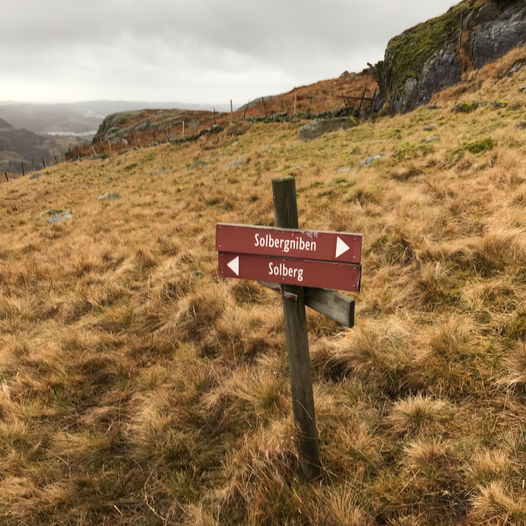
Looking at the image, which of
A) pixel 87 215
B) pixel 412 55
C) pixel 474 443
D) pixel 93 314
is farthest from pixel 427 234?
pixel 412 55

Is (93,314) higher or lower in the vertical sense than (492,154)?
lower

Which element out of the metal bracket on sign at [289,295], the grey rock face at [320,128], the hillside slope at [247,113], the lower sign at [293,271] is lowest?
the metal bracket on sign at [289,295]

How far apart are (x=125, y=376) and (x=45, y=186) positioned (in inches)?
1009

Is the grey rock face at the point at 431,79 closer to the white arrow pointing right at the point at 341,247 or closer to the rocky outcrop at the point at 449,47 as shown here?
the rocky outcrop at the point at 449,47

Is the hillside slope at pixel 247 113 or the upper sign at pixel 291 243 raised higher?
the hillside slope at pixel 247 113

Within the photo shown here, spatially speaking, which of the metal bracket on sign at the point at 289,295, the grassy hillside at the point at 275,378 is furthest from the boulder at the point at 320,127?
the metal bracket on sign at the point at 289,295

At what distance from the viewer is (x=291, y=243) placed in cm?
186

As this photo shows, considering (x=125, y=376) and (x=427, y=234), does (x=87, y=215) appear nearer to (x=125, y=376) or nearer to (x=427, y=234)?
(x=125, y=376)

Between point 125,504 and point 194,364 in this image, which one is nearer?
point 125,504

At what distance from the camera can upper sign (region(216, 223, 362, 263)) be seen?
5.79ft

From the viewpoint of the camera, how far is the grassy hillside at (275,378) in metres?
2.21

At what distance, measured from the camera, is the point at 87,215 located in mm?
12719

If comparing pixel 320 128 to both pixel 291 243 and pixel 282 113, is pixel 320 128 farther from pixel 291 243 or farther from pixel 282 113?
pixel 291 243

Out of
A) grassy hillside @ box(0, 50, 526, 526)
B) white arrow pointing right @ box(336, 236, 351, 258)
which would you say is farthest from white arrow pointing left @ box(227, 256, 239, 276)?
grassy hillside @ box(0, 50, 526, 526)
